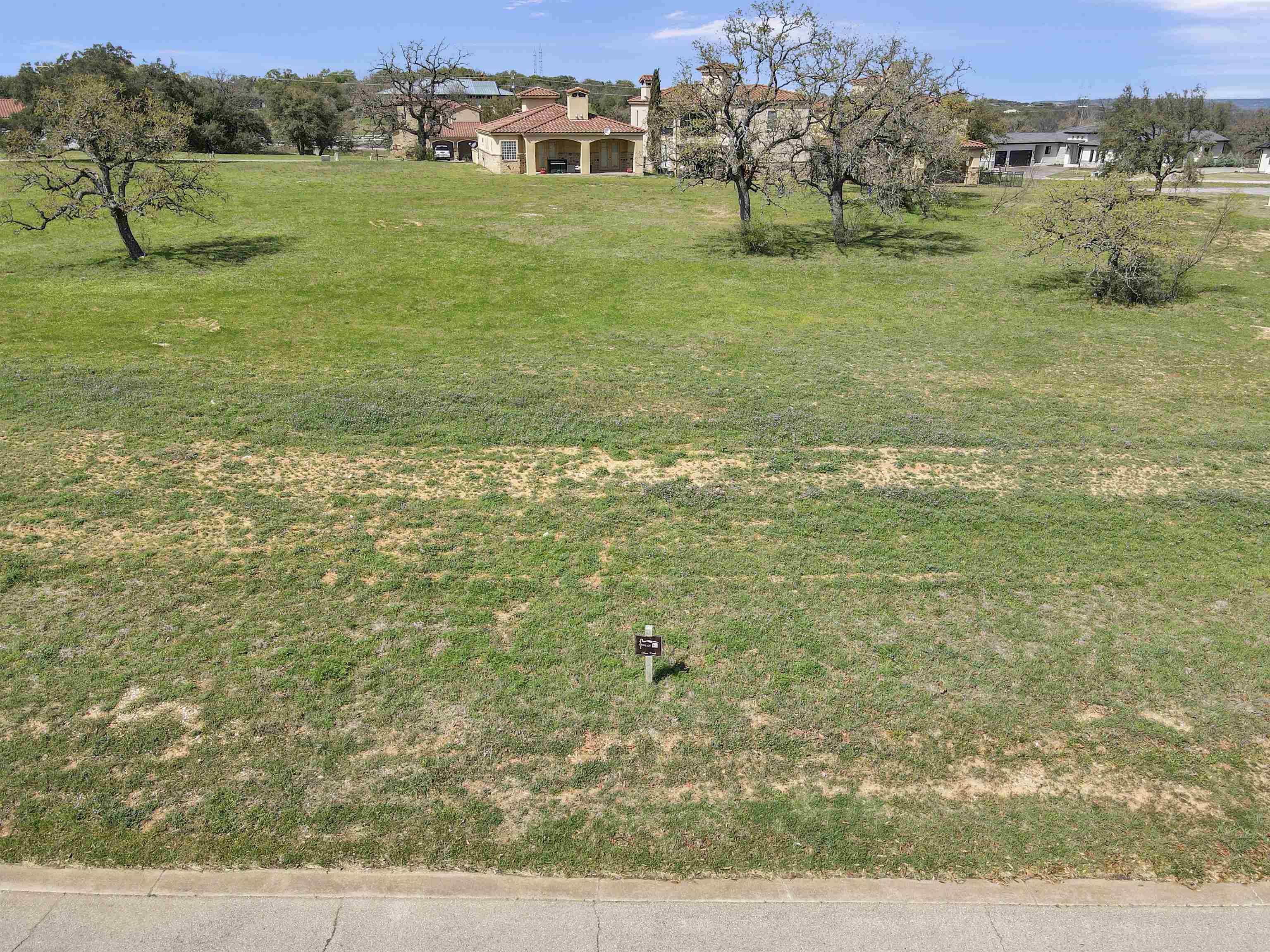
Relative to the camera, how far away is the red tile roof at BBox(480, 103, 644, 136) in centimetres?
4631

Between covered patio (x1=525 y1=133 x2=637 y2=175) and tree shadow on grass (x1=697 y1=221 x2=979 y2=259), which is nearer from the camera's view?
tree shadow on grass (x1=697 y1=221 x2=979 y2=259)

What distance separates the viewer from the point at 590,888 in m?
7.05

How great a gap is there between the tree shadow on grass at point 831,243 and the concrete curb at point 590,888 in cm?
2575

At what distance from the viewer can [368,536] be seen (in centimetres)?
1205

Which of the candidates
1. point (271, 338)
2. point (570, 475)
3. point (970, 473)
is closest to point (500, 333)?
point (271, 338)

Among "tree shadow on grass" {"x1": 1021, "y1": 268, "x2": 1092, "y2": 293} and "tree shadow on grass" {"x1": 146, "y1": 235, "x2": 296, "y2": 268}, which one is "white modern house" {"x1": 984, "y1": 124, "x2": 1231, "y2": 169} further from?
"tree shadow on grass" {"x1": 146, "y1": 235, "x2": 296, "y2": 268}

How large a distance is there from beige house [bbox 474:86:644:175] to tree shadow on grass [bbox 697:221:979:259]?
16.0 metres

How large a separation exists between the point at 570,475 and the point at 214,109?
5248 centimetres

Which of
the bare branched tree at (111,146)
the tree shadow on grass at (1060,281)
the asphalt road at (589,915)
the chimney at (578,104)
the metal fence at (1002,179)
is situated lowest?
the asphalt road at (589,915)

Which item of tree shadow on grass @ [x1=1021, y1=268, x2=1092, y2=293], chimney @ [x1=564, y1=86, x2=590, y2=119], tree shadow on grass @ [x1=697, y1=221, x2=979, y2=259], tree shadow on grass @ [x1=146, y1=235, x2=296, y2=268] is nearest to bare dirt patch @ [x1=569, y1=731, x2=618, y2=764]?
tree shadow on grass @ [x1=146, y1=235, x2=296, y2=268]

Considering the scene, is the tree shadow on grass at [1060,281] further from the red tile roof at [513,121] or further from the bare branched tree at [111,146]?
the red tile roof at [513,121]

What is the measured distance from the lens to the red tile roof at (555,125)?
46.3 meters

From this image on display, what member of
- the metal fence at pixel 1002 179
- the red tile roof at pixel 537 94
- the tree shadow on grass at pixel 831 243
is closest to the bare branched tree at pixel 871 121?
the tree shadow on grass at pixel 831 243

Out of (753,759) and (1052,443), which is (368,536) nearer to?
(753,759)
